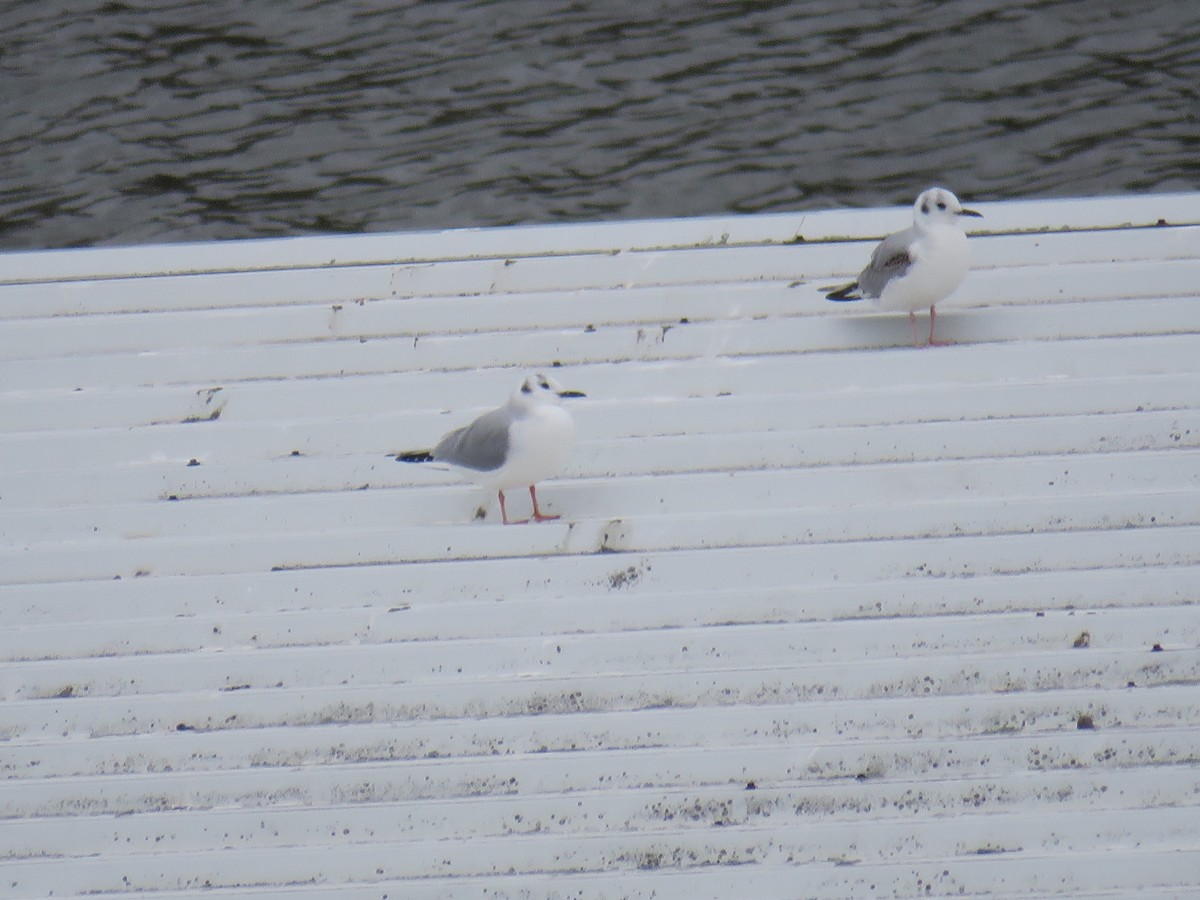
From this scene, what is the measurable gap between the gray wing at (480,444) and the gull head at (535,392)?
0.23 ft

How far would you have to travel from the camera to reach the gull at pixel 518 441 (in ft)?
18.9

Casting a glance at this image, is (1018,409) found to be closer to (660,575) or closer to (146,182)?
(660,575)

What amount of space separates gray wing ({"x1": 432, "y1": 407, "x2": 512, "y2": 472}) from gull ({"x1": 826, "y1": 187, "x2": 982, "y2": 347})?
6.04ft

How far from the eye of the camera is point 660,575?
18.3ft

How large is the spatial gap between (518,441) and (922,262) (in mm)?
2016

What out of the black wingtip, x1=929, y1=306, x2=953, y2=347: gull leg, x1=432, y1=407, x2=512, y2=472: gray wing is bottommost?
x1=929, y1=306, x2=953, y2=347: gull leg

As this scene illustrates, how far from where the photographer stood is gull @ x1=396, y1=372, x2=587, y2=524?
576 cm

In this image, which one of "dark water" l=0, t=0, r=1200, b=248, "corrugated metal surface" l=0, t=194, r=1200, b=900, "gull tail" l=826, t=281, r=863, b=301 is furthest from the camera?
"dark water" l=0, t=0, r=1200, b=248

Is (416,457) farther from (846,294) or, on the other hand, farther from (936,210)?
(936,210)

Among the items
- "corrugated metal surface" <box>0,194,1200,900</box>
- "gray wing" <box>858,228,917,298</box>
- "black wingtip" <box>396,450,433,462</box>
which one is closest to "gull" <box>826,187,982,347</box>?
"gray wing" <box>858,228,917,298</box>

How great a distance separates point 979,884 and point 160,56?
1221cm

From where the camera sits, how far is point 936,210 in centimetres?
680

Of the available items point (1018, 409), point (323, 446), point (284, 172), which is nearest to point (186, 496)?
point (323, 446)

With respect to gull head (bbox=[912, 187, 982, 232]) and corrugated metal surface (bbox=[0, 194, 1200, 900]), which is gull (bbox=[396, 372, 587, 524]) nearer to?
corrugated metal surface (bbox=[0, 194, 1200, 900])
